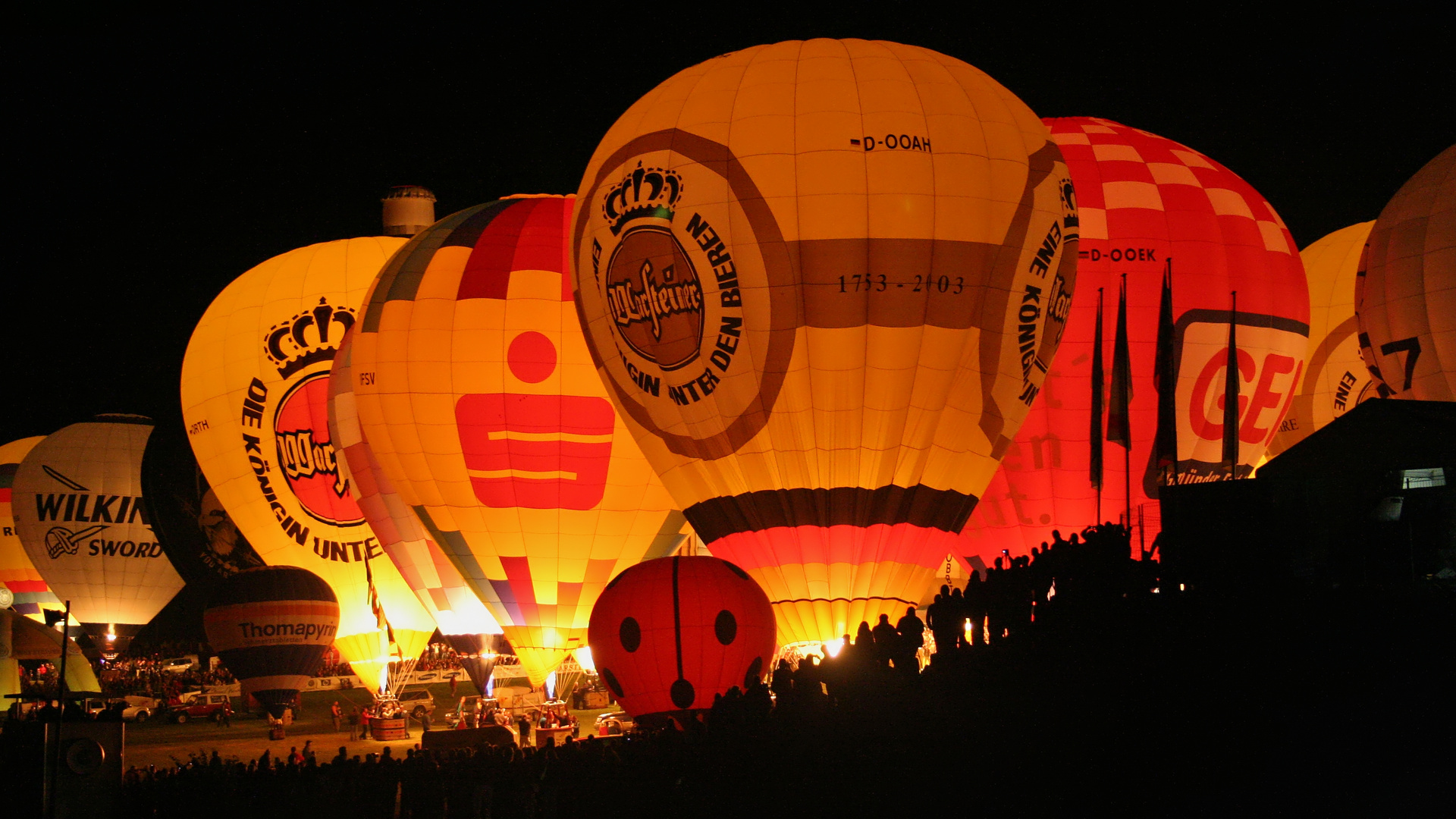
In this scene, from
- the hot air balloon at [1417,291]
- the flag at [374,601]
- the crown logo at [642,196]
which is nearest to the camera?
the crown logo at [642,196]

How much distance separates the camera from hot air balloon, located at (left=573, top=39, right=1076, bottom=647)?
1273 centimetres

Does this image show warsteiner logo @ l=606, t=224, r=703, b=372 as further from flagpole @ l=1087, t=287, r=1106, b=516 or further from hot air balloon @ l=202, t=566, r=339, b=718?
hot air balloon @ l=202, t=566, r=339, b=718

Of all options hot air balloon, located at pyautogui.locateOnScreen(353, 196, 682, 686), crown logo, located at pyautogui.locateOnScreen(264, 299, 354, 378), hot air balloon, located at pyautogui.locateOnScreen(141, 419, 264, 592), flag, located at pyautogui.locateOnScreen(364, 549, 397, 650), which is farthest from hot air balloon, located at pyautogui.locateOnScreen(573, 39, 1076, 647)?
hot air balloon, located at pyautogui.locateOnScreen(141, 419, 264, 592)

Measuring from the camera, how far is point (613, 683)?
41.0 ft

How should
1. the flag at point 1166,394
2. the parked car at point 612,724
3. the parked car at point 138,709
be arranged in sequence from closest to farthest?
the flag at point 1166,394 < the parked car at point 612,724 < the parked car at point 138,709

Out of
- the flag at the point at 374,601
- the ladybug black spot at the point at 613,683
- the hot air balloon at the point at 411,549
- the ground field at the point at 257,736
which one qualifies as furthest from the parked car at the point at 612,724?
the ladybug black spot at the point at 613,683

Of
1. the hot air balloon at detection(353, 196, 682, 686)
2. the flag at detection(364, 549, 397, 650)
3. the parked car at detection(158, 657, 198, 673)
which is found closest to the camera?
the hot air balloon at detection(353, 196, 682, 686)

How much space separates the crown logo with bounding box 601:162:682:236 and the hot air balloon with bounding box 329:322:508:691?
20.6 feet

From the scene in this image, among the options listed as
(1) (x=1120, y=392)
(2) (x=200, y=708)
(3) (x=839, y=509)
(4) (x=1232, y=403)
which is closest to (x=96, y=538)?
(2) (x=200, y=708)

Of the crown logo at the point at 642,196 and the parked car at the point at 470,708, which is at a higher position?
the crown logo at the point at 642,196

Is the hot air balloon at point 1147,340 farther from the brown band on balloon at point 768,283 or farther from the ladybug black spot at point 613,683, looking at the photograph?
the ladybug black spot at point 613,683

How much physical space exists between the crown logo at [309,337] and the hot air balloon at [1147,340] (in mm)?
9358

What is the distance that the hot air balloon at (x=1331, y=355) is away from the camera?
61.6 ft

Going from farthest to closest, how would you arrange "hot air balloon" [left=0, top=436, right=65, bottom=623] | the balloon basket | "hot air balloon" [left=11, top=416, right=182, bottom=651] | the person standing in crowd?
"hot air balloon" [left=0, top=436, right=65, bottom=623], "hot air balloon" [left=11, top=416, right=182, bottom=651], the balloon basket, the person standing in crowd
